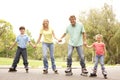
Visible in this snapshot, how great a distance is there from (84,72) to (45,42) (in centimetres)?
191

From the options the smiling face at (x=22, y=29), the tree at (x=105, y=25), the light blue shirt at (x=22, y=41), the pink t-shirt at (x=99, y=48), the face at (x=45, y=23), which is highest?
the tree at (x=105, y=25)

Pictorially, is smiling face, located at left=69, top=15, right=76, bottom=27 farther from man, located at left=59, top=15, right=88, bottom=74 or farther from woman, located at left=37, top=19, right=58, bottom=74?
woman, located at left=37, top=19, right=58, bottom=74

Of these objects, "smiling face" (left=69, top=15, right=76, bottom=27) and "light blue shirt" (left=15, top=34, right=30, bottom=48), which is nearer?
"smiling face" (left=69, top=15, right=76, bottom=27)

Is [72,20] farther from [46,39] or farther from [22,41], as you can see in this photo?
[22,41]

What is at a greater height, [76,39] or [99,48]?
[76,39]

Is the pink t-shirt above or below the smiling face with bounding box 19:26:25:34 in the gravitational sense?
below

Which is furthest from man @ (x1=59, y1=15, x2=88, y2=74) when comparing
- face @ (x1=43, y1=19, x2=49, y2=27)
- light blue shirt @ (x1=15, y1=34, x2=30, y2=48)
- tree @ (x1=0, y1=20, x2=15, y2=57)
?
tree @ (x1=0, y1=20, x2=15, y2=57)

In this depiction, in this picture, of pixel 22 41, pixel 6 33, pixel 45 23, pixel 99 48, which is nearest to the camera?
pixel 99 48

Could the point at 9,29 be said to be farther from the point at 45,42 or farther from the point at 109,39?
the point at 45,42

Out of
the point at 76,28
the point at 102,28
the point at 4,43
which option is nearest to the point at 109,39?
the point at 102,28

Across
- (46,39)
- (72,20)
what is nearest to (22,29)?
(46,39)

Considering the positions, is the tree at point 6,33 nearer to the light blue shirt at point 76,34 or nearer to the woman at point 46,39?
the woman at point 46,39

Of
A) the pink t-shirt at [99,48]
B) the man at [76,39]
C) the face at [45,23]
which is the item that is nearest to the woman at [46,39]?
the face at [45,23]

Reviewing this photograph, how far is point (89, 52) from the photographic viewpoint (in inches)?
2254
